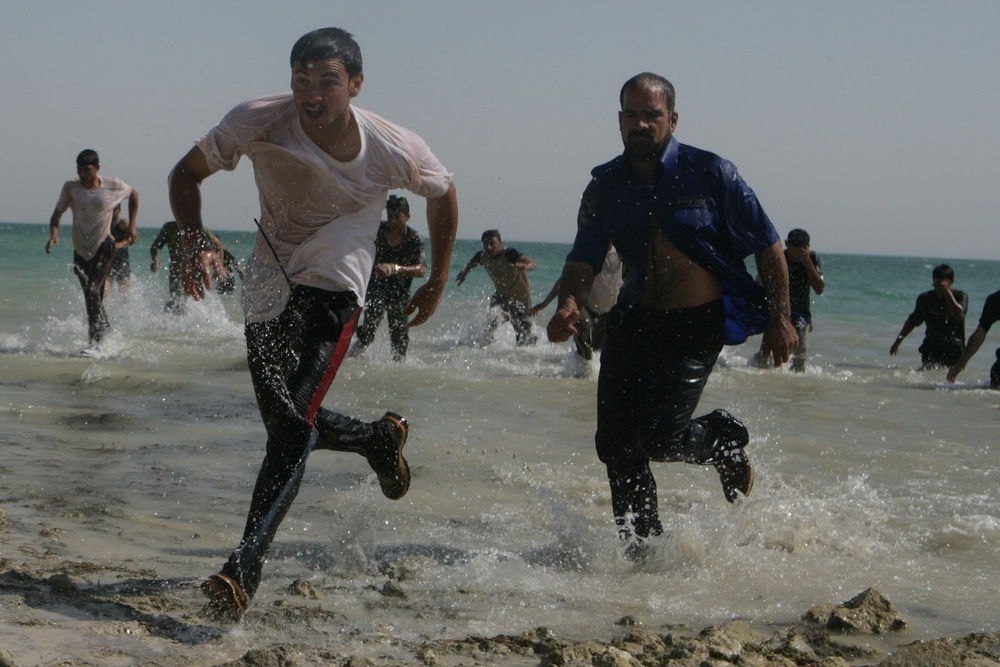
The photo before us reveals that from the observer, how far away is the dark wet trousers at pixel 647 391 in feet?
15.4

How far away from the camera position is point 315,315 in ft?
13.4

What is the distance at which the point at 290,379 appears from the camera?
4004 mm

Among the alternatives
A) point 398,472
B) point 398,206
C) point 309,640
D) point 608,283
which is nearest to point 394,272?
point 398,206

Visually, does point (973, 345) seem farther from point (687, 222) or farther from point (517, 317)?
point (687, 222)

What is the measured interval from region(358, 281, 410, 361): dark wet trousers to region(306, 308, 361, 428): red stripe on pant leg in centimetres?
803

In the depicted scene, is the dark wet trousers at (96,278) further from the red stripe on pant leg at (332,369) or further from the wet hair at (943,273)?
the wet hair at (943,273)

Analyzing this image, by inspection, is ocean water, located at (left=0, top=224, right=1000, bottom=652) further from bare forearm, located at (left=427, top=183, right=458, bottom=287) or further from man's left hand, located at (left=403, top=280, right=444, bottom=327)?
bare forearm, located at (left=427, top=183, right=458, bottom=287)

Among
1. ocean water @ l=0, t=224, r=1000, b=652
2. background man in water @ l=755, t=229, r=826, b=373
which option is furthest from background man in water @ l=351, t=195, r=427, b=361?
background man in water @ l=755, t=229, r=826, b=373

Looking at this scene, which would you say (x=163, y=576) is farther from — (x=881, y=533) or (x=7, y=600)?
(x=881, y=533)

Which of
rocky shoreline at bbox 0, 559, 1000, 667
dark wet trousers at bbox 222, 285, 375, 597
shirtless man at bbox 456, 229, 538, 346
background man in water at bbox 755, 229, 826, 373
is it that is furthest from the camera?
shirtless man at bbox 456, 229, 538, 346

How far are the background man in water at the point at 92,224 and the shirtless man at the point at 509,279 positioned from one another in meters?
4.34

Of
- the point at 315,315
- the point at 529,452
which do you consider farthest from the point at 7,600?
the point at 529,452

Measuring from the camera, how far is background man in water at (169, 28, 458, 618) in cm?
400

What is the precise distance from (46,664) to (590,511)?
10.2 feet
